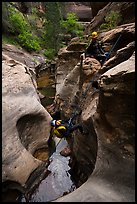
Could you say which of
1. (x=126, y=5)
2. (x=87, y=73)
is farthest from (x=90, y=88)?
(x=126, y=5)

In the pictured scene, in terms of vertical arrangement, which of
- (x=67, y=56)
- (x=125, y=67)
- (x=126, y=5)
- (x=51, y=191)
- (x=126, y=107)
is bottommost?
(x=51, y=191)

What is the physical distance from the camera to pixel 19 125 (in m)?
7.89

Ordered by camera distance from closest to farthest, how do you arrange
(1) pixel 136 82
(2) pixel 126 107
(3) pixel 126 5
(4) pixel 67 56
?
1. (1) pixel 136 82
2. (2) pixel 126 107
3. (3) pixel 126 5
4. (4) pixel 67 56

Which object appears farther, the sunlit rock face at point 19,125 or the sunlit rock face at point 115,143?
the sunlit rock face at point 19,125

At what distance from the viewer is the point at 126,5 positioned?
11266mm

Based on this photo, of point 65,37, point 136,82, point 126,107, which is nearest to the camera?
point 136,82

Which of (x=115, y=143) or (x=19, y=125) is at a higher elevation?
(x=19, y=125)

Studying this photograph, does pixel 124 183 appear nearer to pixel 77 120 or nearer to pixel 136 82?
pixel 136 82

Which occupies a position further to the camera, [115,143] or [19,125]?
[19,125]

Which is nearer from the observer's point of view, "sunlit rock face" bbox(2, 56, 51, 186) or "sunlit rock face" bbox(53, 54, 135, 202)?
"sunlit rock face" bbox(53, 54, 135, 202)

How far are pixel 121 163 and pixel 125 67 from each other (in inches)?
89.1

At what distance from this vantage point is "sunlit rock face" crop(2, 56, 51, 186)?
6602 mm

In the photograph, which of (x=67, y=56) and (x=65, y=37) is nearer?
(x=67, y=56)

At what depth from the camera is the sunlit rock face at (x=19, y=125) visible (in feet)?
21.7
